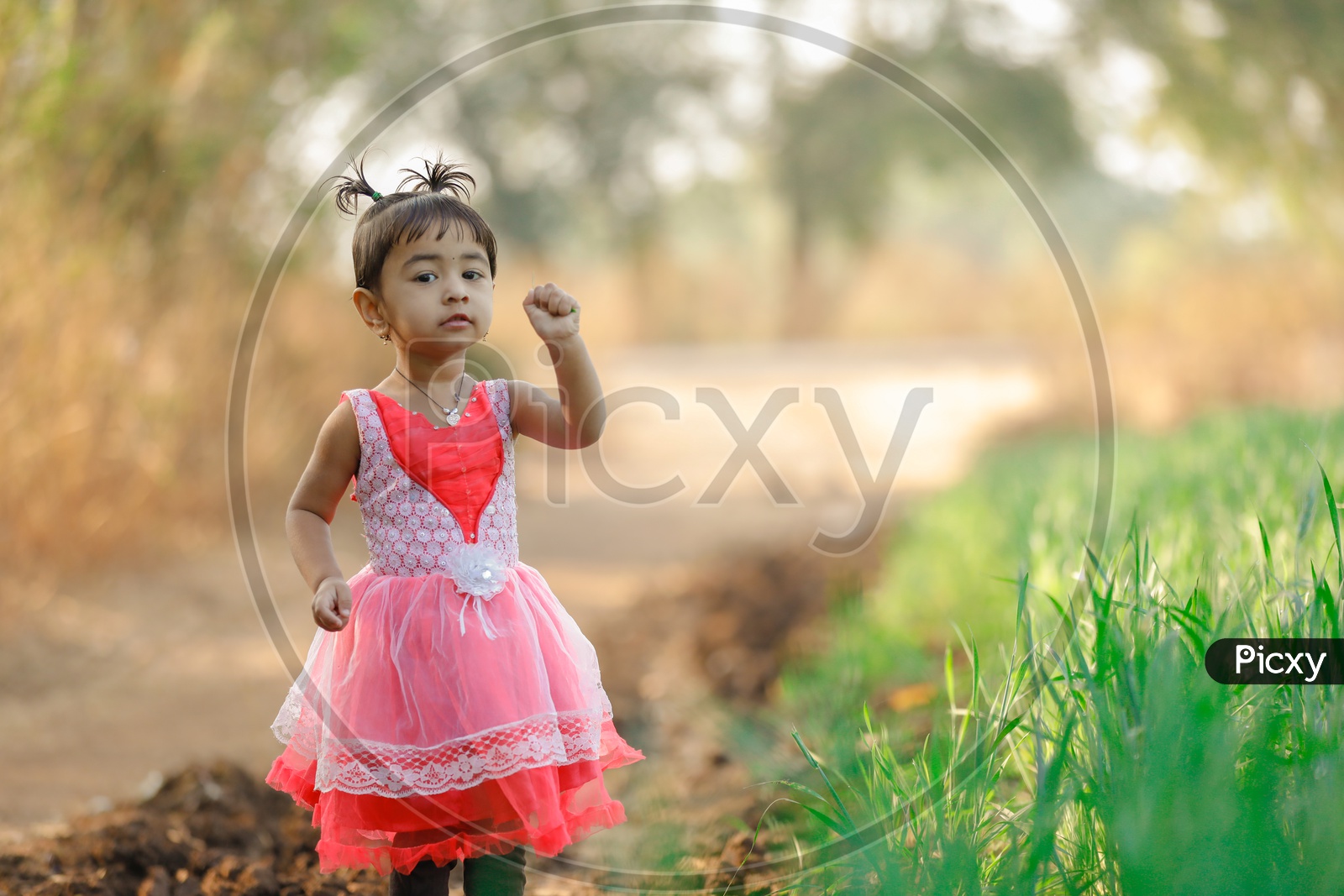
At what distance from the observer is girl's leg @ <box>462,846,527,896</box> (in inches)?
68.4

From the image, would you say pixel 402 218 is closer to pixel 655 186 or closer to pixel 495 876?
pixel 495 876

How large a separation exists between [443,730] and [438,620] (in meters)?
0.16

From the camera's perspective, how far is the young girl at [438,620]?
1.63m

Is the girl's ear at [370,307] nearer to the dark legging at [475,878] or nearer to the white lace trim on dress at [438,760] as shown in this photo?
the white lace trim on dress at [438,760]

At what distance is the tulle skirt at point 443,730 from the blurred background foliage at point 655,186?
294 cm

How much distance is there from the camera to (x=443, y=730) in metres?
1.63

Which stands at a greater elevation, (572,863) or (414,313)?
(414,313)

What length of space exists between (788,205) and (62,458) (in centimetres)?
2308

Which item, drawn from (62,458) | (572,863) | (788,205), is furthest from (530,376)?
(788,205)

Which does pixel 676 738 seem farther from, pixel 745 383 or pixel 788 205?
pixel 788 205

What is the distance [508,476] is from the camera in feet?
6.01

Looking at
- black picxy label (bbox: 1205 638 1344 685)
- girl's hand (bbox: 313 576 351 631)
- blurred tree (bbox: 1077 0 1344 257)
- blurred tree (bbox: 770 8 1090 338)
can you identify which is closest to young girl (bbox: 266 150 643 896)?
girl's hand (bbox: 313 576 351 631)

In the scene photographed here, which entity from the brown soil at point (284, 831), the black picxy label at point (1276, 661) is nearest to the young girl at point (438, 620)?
the brown soil at point (284, 831)

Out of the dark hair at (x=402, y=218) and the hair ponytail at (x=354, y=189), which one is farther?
the hair ponytail at (x=354, y=189)
